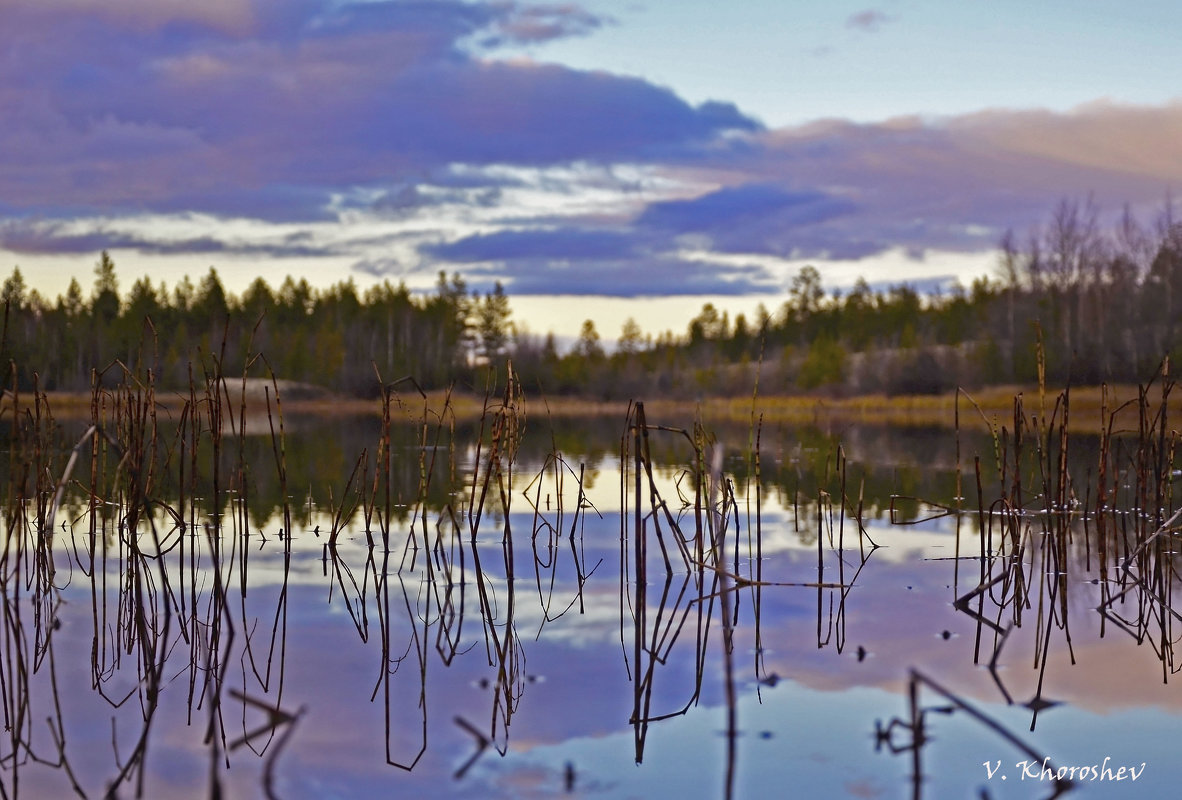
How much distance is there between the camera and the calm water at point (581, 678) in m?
4.34

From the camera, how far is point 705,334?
11869 centimetres

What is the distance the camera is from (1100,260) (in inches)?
2055

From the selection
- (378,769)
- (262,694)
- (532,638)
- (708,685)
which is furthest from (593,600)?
(378,769)

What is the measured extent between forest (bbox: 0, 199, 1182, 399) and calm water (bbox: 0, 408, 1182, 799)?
20067mm

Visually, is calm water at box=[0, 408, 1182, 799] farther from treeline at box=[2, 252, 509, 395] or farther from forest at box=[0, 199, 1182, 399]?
treeline at box=[2, 252, 509, 395]

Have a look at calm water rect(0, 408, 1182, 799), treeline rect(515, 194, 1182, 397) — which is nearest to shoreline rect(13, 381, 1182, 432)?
treeline rect(515, 194, 1182, 397)

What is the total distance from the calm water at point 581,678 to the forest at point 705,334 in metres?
20.1

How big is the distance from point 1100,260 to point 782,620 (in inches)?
2034

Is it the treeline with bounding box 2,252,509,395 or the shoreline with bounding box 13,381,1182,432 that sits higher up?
the treeline with bounding box 2,252,509,395

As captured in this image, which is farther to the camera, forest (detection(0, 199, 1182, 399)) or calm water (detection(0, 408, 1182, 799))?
forest (detection(0, 199, 1182, 399))

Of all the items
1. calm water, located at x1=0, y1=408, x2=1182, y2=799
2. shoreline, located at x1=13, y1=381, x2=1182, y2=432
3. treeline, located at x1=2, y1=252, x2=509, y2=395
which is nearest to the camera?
calm water, located at x1=0, y1=408, x2=1182, y2=799

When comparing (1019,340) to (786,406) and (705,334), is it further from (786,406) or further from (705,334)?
(705,334)

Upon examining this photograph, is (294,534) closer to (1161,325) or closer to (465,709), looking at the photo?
(465,709)

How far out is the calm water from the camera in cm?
434
